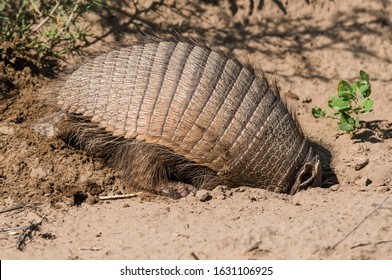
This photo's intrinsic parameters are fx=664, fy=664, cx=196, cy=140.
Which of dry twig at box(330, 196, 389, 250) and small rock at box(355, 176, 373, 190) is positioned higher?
dry twig at box(330, 196, 389, 250)

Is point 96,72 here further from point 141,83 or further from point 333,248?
point 333,248

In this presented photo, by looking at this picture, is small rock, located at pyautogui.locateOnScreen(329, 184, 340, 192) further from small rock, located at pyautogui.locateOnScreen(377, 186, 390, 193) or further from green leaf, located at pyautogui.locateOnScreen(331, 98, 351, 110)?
green leaf, located at pyautogui.locateOnScreen(331, 98, 351, 110)

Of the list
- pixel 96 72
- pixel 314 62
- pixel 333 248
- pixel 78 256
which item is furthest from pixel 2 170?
pixel 314 62

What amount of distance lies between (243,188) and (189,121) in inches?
30.6

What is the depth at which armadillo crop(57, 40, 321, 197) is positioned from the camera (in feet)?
19.6

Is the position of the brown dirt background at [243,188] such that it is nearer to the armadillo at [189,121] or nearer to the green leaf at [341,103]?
the armadillo at [189,121]

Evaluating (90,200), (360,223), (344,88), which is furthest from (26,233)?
(344,88)

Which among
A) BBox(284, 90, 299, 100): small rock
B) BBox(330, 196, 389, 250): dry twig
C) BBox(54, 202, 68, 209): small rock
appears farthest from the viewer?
BBox(284, 90, 299, 100): small rock

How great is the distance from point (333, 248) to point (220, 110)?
200 cm

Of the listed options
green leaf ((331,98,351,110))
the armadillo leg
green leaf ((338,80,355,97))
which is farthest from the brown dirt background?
green leaf ((338,80,355,97))

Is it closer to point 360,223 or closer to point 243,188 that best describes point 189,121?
point 243,188

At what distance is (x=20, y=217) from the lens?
213 inches

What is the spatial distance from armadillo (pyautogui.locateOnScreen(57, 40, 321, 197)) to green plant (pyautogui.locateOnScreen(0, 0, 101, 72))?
101 centimetres

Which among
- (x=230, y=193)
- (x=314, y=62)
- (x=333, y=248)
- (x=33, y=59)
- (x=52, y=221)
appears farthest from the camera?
(x=314, y=62)
